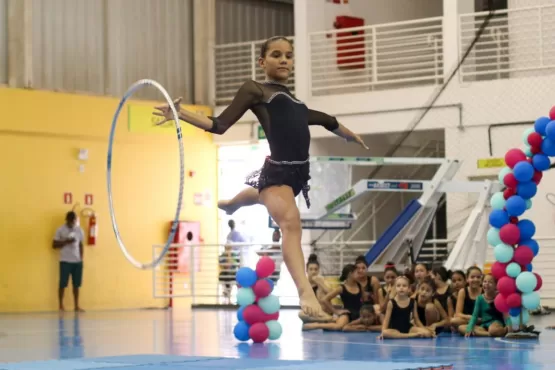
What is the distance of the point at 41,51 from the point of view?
1816cm

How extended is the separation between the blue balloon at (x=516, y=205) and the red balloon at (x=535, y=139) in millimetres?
551

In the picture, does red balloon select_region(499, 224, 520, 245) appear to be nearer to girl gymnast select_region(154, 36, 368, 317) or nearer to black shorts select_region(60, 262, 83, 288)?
girl gymnast select_region(154, 36, 368, 317)

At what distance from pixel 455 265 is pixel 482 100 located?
150 inches

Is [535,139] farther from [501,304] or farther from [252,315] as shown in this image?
[252,315]

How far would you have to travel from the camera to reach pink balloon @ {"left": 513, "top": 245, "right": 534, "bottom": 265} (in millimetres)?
10477

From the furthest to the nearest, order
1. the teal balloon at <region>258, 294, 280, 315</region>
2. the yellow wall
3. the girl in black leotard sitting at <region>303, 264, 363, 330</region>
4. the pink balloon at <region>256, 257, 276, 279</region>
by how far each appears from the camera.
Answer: the yellow wall < the girl in black leotard sitting at <region>303, 264, 363, 330</region> < the pink balloon at <region>256, 257, 276, 279</region> < the teal balloon at <region>258, 294, 280, 315</region>

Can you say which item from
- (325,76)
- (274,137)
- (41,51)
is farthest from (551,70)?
(274,137)

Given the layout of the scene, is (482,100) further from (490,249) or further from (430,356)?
(430,356)

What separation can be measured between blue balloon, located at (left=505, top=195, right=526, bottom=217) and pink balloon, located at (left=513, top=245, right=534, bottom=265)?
352 mm

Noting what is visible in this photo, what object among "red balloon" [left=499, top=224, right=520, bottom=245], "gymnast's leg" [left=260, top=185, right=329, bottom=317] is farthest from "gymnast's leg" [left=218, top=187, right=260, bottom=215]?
"red balloon" [left=499, top=224, right=520, bottom=245]

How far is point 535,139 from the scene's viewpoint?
10.3m

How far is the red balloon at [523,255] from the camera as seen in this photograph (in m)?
10.5

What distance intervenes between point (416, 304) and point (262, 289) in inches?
68.1

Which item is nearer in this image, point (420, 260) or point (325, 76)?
point (420, 260)
